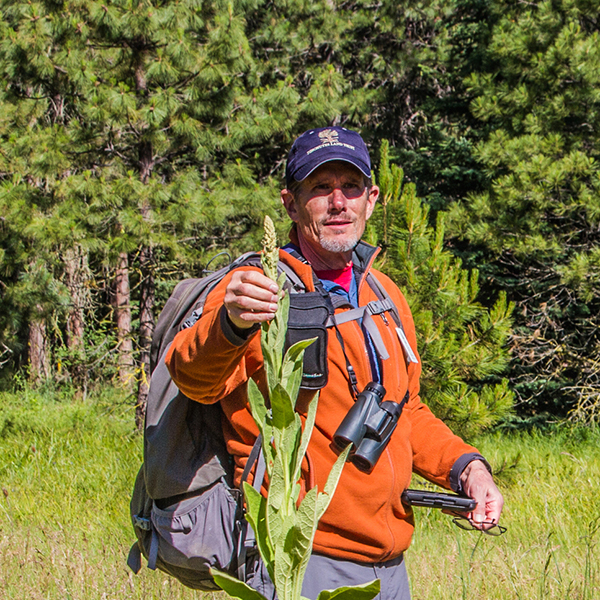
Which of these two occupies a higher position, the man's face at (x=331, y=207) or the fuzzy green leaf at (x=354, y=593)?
the man's face at (x=331, y=207)

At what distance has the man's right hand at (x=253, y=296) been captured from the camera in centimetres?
106

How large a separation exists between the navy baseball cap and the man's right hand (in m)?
0.80

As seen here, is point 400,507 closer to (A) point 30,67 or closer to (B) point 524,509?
(B) point 524,509

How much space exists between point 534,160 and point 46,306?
5.57 metres

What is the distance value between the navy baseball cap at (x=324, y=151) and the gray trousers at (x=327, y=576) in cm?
101

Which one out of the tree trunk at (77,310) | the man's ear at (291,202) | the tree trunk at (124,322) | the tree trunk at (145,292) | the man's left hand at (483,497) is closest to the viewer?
the man's left hand at (483,497)

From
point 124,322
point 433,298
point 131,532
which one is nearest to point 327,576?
point 131,532

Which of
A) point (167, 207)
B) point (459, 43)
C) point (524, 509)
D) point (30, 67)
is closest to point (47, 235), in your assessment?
point (167, 207)

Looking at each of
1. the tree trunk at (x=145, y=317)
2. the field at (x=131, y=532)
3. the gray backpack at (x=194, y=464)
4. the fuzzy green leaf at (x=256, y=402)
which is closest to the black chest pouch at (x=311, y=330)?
the gray backpack at (x=194, y=464)

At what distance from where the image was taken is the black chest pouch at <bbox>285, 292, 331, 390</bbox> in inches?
61.8

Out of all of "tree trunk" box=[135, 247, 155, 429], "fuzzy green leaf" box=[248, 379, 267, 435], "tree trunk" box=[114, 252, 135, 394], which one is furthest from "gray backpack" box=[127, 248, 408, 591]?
"tree trunk" box=[114, 252, 135, 394]

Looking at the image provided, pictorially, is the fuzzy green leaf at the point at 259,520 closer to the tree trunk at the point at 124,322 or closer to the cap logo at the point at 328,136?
the cap logo at the point at 328,136

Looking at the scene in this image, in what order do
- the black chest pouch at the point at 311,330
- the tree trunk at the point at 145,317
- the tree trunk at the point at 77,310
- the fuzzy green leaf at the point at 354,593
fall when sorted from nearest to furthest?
the fuzzy green leaf at the point at 354,593 < the black chest pouch at the point at 311,330 < the tree trunk at the point at 145,317 < the tree trunk at the point at 77,310

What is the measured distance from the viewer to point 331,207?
1.89 meters
